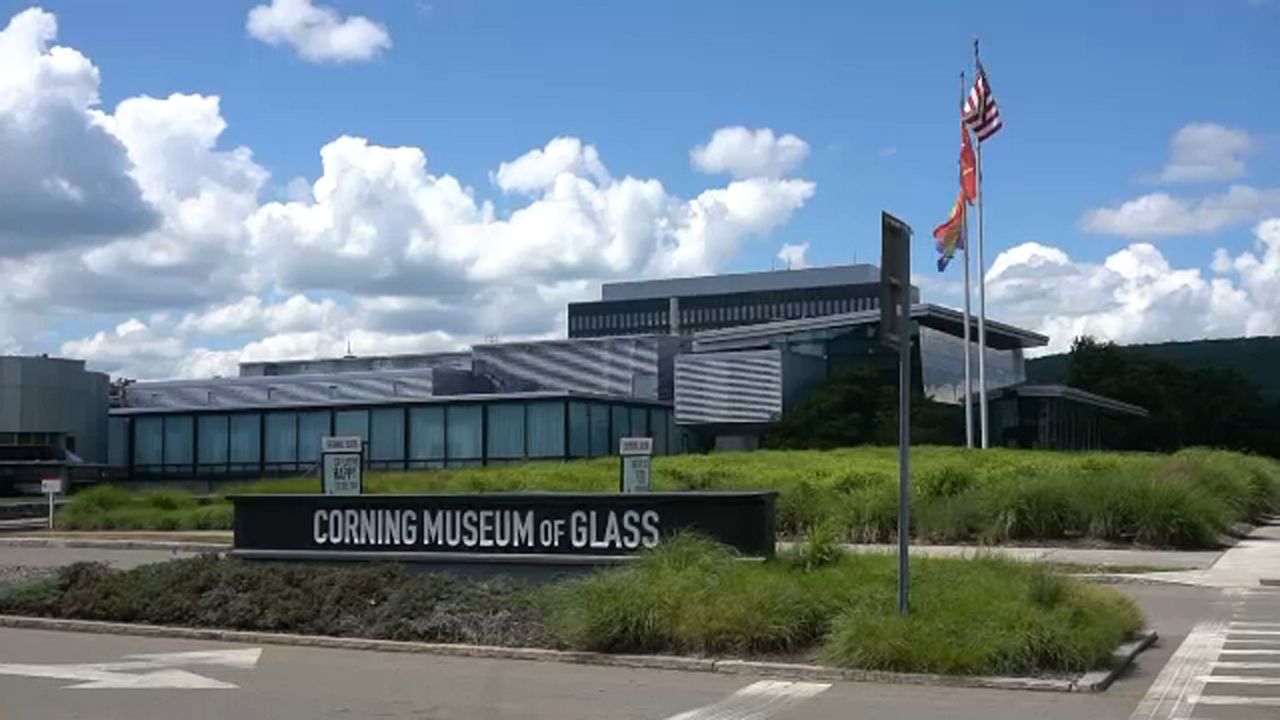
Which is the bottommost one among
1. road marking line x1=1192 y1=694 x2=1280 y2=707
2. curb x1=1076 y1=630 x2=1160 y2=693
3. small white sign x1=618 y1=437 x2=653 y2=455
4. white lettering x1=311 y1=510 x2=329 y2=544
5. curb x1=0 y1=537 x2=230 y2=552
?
curb x1=0 y1=537 x2=230 y2=552

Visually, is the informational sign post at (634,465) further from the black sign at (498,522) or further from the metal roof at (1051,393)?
the metal roof at (1051,393)

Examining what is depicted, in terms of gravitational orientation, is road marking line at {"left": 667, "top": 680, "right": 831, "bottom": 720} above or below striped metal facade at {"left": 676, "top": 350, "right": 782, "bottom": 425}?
below

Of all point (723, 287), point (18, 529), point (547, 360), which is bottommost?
point (18, 529)

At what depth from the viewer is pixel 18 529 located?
43.6m

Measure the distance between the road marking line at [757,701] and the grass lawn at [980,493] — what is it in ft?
38.9

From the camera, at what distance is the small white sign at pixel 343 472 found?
71.4ft

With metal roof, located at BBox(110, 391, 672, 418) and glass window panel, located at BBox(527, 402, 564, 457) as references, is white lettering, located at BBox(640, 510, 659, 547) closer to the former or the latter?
metal roof, located at BBox(110, 391, 672, 418)

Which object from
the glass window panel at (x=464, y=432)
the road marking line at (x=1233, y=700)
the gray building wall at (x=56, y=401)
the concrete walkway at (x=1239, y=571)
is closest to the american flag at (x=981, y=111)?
the concrete walkway at (x=1239, y=571)

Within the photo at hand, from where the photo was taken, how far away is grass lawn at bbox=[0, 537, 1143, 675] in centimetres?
1209

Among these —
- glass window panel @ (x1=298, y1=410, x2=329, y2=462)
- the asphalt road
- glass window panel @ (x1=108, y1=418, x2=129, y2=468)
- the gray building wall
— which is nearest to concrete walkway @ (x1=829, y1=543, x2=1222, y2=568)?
the asphalt road

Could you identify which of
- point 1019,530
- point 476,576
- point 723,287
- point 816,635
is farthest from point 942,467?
point 723,287

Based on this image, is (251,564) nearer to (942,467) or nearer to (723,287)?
(942,467)

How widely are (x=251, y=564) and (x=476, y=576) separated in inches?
116

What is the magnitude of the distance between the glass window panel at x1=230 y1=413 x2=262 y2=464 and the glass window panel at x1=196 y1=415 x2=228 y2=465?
0.47 m
